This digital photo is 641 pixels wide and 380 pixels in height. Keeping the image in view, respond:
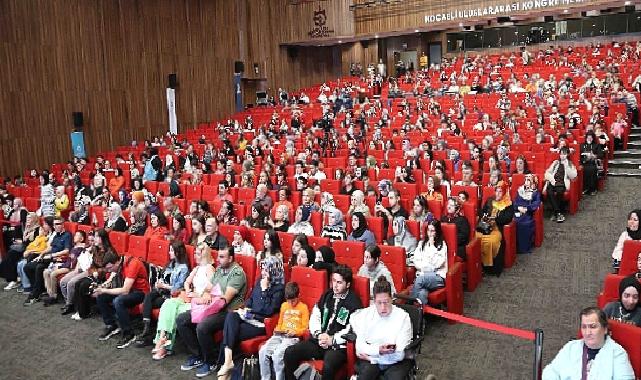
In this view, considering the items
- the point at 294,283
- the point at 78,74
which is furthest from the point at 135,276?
the point at 78,74

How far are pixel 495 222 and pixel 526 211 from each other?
0.66 m

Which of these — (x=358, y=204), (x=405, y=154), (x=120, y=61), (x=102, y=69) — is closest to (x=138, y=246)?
(x=358, y=204)

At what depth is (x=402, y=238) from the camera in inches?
196

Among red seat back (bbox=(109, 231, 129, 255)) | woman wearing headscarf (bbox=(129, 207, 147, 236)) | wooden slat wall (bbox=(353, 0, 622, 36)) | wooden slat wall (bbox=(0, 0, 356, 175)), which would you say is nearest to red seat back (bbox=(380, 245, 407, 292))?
red seat back (bbox=(109, 231, 129, 255))

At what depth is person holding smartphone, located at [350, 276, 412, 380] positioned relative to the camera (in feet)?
10.5

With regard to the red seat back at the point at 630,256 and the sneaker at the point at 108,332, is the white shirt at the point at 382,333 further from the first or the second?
the sneaker at the point at 108,332

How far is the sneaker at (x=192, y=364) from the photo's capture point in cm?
412

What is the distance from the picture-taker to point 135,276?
15.9 ft

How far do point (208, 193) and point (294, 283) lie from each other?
4.10 metres

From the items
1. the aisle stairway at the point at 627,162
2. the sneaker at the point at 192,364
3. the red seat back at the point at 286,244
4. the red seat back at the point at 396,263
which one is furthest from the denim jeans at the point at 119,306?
the aisle stairway at the point at 627,162

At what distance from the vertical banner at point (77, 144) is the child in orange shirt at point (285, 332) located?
32.4 ft

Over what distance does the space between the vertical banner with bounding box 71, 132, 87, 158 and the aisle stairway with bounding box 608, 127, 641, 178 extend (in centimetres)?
1035

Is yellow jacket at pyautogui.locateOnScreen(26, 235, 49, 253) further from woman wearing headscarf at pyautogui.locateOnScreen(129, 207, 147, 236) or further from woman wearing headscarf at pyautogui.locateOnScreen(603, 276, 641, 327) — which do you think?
woman wearing headscarf at pyautogui.locateOnScreen(603, 276, 641, 327)

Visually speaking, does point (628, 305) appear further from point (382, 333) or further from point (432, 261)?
point (432, 261)
